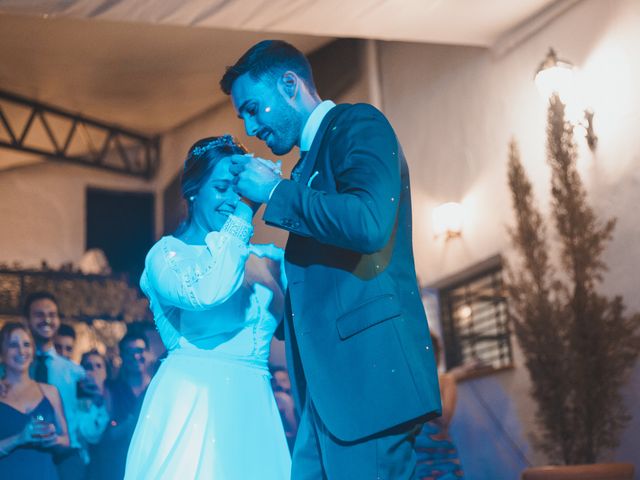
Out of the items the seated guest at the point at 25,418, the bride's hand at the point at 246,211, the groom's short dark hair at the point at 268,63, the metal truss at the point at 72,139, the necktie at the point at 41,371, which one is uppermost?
the metal truss at the point at 72,139

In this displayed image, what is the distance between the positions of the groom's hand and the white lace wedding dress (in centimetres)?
34

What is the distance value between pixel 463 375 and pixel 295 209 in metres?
5.14

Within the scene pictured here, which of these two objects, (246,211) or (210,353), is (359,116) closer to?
(246,211)

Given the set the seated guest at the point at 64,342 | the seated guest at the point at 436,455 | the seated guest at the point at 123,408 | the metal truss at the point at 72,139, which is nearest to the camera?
the seated guest at the point at 436,455

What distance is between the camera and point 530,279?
6.02 metres

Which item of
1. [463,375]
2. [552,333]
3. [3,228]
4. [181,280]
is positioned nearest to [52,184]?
[3,228]

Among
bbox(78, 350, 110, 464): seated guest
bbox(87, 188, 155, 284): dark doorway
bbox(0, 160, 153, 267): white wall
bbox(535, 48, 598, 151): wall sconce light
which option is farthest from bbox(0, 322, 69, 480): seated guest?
bbox(87, 188, 155, 284): dark doorway

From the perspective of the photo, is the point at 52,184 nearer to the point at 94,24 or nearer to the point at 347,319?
the point at 94,24

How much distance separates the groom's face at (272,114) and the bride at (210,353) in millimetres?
290

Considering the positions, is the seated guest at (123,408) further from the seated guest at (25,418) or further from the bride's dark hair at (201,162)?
the bride's dark hair at (201,162)

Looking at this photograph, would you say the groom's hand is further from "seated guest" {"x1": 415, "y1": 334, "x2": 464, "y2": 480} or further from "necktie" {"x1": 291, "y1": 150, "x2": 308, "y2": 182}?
"seated guest" {"x1": 415, "y1": 334, "x2": 464, "y2": 480}

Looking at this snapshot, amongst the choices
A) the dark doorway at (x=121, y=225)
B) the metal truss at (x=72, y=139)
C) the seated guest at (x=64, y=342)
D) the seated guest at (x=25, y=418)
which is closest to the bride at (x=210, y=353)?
the seated guest at (x=25, y=418)

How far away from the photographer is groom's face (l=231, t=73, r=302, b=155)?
1.88 metres

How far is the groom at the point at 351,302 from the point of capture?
1.60 meters
